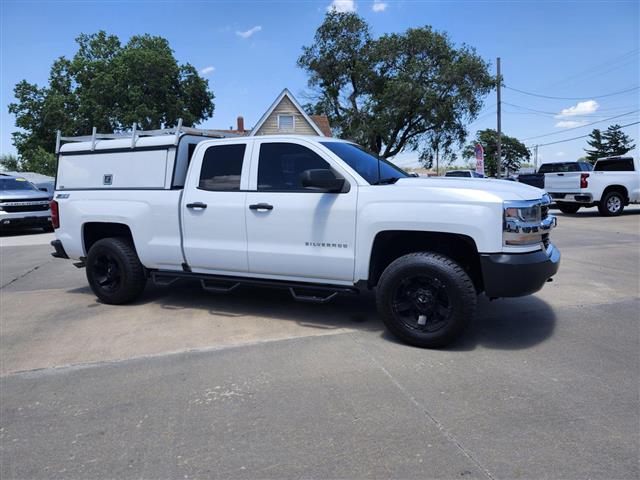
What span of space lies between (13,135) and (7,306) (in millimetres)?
52308

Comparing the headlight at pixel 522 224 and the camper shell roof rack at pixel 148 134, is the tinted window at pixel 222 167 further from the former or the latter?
the headlight at pixel 522 224

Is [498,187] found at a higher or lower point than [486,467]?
higher

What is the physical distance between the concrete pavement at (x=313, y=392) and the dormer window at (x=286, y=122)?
23173mm

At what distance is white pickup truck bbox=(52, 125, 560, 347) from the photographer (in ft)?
13.1

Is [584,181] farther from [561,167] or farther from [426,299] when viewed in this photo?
[426,299]

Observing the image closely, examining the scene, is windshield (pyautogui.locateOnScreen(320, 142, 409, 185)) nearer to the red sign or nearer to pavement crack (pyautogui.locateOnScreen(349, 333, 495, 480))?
pavement crack (pyautogui.locateOnScreen(349, 333, 495, 480))

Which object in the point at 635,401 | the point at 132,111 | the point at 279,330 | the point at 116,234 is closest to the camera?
the point at 635,401

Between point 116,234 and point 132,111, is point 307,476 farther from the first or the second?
point 132,111

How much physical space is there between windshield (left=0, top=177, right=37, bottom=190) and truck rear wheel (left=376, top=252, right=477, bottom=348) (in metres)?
15.9

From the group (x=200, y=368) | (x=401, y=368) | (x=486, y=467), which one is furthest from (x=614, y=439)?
(x=200, y=368)

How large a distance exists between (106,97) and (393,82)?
2766cm

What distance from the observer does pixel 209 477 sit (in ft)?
8.30

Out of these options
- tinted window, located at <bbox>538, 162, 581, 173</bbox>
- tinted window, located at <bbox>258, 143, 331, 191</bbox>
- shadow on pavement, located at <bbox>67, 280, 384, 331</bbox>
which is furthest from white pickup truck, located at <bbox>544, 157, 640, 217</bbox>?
tinted window, located at <bbox>258, 143, 331, 191</bbox>

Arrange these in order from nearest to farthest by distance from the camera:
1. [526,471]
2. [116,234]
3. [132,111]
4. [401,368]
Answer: [526,471]
[401,368]
[116,234]
[132,111]
